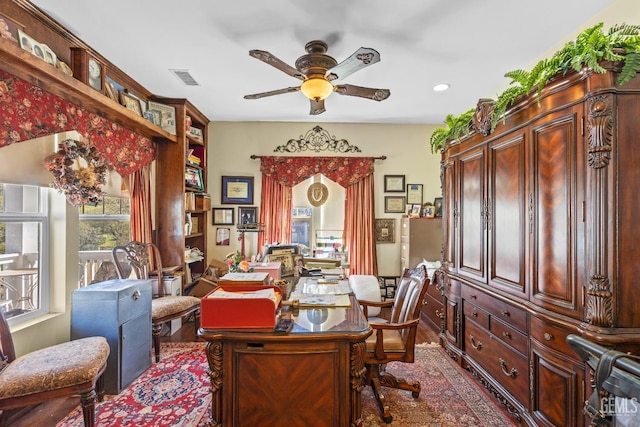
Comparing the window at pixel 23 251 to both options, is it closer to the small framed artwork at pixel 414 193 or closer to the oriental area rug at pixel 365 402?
the oriental area rug at pixel 365 402

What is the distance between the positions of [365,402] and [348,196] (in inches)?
119

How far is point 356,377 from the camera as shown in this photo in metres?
1.62

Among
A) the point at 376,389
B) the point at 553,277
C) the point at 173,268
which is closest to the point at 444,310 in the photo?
the point at 376,389

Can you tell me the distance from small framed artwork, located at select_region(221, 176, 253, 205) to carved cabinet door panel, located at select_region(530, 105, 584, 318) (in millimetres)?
3738

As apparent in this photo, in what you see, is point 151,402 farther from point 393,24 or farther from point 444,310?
point 393,24

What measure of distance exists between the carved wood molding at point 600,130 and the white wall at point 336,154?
337 centimetres

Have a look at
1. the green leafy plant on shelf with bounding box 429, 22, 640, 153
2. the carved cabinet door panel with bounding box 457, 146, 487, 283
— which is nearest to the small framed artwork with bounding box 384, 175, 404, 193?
the carved cabinet door panel with bounding box 457, 146, 487, 283

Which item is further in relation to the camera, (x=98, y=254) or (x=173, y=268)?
(x=173, y=268)

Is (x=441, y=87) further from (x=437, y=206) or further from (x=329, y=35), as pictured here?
(x=437, y=206)

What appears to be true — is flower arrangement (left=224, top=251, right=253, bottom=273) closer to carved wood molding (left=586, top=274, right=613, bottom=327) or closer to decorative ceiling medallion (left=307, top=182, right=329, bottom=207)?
carved wood molding (left=586, top=274, right=613, bottom=327)

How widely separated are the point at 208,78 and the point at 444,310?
133 inches

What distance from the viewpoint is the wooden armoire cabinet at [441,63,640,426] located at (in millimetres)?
1476

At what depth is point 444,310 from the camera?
10.6 feet

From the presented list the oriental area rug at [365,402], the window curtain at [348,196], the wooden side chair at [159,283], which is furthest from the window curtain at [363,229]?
the wooden side chair at [159,283]
